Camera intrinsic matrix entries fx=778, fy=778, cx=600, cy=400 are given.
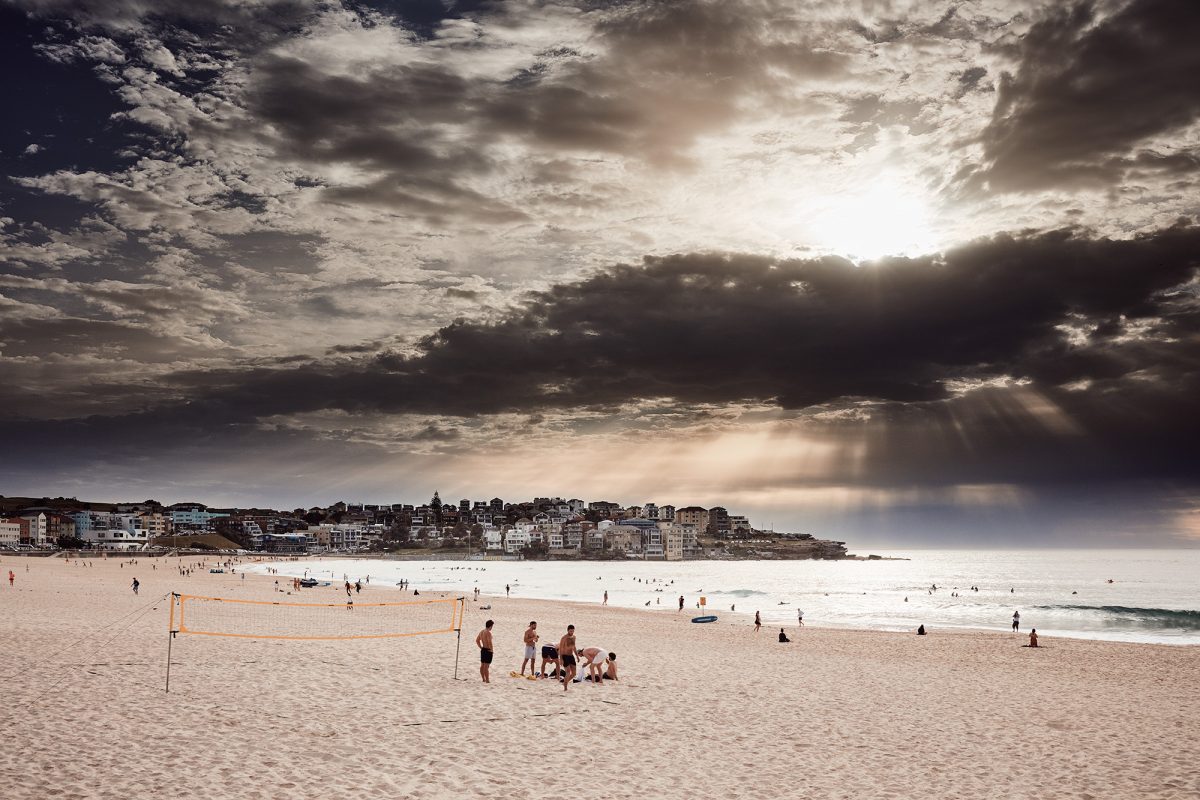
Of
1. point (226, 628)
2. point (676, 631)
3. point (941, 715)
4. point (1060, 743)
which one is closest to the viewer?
point (1060, 743)

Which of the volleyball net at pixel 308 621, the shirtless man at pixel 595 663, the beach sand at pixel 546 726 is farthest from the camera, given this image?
the volleyball net at pixel 308 621

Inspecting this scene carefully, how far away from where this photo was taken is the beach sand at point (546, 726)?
12422 mm

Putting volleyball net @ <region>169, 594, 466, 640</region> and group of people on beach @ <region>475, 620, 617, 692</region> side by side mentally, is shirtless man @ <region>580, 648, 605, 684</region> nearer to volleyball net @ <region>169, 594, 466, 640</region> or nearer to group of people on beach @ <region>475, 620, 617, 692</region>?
group of people on beach @ <region>475, 620, 617, 692</region>

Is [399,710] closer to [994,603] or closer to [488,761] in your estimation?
[488,761]

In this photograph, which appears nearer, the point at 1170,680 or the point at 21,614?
the point at 1170,680

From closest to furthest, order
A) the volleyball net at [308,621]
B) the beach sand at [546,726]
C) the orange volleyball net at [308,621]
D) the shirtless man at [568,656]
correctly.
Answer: the beach sand at [546,726] < the shirtless man at [568,656] < the orange volleyball net at [308,621] < the volleyball net at [308,621]

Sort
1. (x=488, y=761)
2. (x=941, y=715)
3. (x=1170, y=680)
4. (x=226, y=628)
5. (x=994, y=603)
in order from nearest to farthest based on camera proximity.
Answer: (x=488, y=761), (x=941, y=715), (x=1170, y=680), (x=226, y=628), (x=994, y=603)

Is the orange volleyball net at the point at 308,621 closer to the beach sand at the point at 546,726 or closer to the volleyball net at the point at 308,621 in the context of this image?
the volleyball net at the point at 308,621

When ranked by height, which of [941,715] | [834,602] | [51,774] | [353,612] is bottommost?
[834,602]

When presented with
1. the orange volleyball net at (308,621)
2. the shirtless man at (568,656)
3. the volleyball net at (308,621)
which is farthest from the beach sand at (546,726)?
the volleyball net at (308,621)

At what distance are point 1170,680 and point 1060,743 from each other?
55.2 feet

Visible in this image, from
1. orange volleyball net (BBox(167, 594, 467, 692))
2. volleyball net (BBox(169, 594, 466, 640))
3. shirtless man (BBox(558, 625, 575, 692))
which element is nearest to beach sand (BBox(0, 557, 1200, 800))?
shirtless man (BBox(558, 625, 575, 692))

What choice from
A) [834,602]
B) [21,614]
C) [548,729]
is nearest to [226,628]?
[21,614]

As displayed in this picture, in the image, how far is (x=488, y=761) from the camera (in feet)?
44.5
